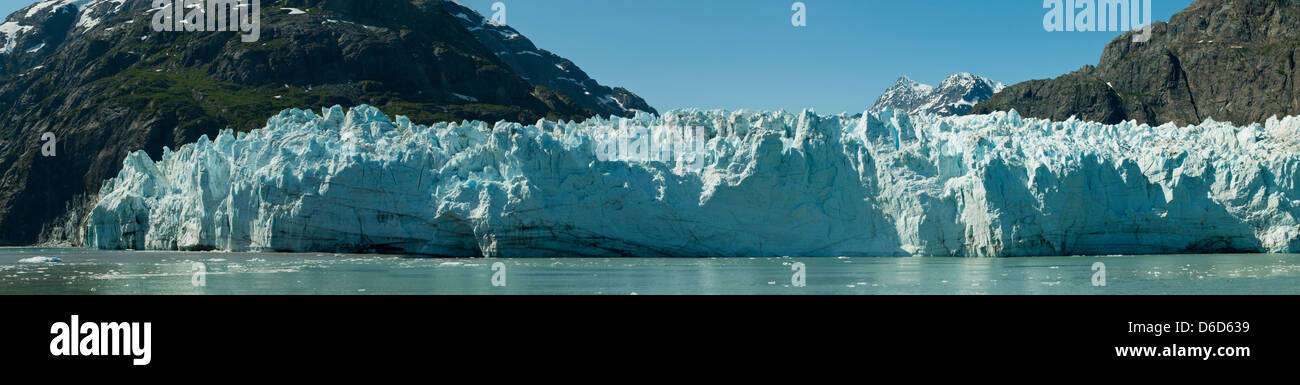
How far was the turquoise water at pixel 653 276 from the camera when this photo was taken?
1871 cm

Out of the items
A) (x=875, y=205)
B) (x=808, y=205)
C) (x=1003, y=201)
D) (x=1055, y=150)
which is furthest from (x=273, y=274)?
(x=1055, y=150)

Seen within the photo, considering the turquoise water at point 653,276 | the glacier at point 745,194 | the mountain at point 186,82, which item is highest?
the mountain at point 186,82

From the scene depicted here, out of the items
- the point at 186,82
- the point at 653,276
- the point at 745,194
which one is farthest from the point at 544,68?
the point at 653,276

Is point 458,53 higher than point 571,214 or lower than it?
higher

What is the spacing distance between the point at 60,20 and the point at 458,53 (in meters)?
41.2

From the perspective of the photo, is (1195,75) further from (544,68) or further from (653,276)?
(653,276)

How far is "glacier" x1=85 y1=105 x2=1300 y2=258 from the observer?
3164cm

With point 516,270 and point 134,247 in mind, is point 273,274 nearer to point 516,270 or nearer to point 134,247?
point 516,270

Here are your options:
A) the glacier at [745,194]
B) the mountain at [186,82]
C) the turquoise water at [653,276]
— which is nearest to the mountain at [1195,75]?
the mountain at [186,82]

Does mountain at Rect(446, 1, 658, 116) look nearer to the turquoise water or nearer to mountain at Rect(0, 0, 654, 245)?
mountain at Rect(0, 0, 654, 245)

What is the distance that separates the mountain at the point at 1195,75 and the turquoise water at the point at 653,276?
2226 inches

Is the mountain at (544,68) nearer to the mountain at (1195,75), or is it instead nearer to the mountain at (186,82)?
the mountain at (186,82)

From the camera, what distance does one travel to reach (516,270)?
24.8m
